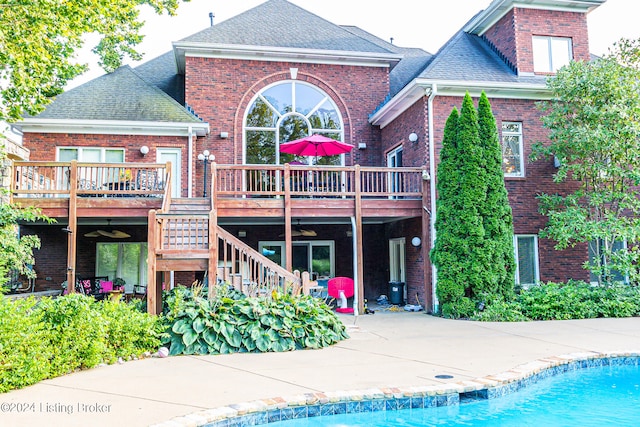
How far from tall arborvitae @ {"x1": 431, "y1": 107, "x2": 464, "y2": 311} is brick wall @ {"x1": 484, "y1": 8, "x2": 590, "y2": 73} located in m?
3.68

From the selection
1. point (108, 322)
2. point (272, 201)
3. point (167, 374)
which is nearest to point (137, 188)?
point (272, 201)

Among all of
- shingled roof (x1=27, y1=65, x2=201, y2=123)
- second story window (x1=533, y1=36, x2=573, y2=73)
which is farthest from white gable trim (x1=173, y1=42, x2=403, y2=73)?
second story window (x1=533, y1=36, x2=573, y2=73)

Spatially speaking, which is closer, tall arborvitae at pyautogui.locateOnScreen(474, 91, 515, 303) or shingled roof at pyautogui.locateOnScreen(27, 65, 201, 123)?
tall arborvitae at pyautogui.locateOnScreen(474, 91, 515, 303)

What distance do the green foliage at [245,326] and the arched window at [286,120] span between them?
7.36 m

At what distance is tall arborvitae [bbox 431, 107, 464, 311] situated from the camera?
38.3ft

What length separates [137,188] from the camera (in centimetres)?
1224

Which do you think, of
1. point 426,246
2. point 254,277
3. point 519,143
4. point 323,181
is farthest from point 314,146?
point 519,143

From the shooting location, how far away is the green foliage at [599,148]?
11.9m

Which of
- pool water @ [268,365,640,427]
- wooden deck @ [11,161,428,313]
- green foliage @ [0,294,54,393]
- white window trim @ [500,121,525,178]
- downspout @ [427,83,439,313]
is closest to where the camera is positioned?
pool water @ [268,365,640,427]

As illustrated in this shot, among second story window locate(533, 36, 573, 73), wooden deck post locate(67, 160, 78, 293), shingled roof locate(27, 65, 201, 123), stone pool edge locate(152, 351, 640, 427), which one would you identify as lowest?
stone pool edge locate(152, 351, 640, 427)

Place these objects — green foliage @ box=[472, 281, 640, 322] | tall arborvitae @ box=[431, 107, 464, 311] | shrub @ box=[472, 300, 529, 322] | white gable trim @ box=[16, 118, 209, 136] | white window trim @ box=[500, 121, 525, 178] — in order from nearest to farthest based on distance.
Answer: shrub @ box=[472, 300, 529, 322]
green foliage @ box=[472, 281, 640, 322]
tall arborvitae @ box=[431, 107, 464, 311]
white window trim @ box=[500, 121, 525, 178]
white gable trim @ box=[16, 118, 209, 136]

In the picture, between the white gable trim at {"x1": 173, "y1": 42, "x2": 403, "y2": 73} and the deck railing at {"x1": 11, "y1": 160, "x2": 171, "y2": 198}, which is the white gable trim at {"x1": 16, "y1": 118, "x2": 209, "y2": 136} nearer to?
the deck railing at {"x1": 11, "y1": 160, "x2": 171, "y2": 198}

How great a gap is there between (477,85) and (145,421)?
11163 millimetres

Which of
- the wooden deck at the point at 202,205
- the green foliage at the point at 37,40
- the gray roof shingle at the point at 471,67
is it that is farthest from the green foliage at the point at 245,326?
the gray roof shingle at the point at 471,67
